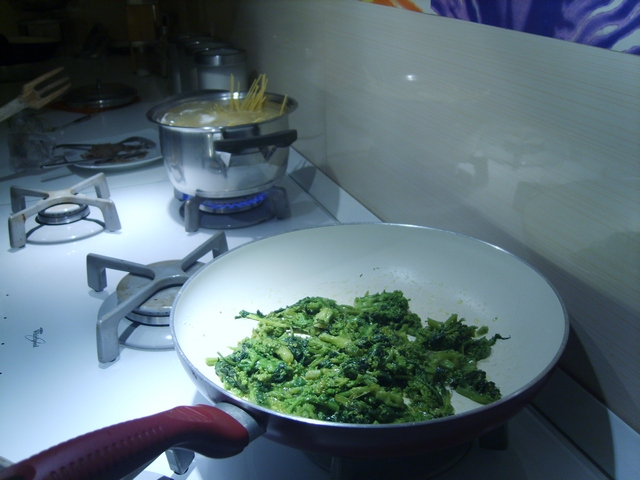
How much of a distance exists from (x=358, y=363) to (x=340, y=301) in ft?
0.68

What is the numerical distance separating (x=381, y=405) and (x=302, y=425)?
0.12 metres

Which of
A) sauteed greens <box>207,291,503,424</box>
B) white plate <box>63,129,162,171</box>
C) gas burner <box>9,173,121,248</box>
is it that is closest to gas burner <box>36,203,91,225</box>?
gas burner <box>9,173,121,248</box>

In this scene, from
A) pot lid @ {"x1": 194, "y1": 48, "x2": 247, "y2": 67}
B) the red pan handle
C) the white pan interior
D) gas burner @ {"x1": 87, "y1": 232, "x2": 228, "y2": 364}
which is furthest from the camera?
pot lid @ {"x1": 194, "y1": 48, "x2": 247, "y2": 67}

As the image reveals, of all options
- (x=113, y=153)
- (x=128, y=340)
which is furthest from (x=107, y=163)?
(x=128, y=340)

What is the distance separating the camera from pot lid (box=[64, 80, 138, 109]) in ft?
6.53

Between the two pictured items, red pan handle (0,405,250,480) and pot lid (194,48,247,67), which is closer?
red pan handle (0,405,250,480)

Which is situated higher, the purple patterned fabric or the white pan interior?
the purple patterned fabric

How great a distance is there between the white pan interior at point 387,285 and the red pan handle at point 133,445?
0.14 meters

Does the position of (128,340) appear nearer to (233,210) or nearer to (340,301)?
(340,301)

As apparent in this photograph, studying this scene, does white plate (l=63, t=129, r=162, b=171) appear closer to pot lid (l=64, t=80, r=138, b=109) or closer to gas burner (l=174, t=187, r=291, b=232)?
gas burner (l=174, t=187, r=291, b=232)

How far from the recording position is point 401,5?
0.88m

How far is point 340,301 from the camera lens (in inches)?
31.7

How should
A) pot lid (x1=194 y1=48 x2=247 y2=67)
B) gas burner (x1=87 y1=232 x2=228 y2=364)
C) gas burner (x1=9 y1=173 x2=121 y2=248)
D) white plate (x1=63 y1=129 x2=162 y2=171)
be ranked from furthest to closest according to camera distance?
pot lid (x1=194 y1=48 x2=247 y2=67) → white plate (x1=63 y1=129 x2=162 y2=171) → gas burner (x1=9 y1=173 x2=121 y2=248) → gas burner (x1=87 y1=232 x2=228 y2=364)

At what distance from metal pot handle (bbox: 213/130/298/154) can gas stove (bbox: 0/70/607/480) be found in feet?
0.50
